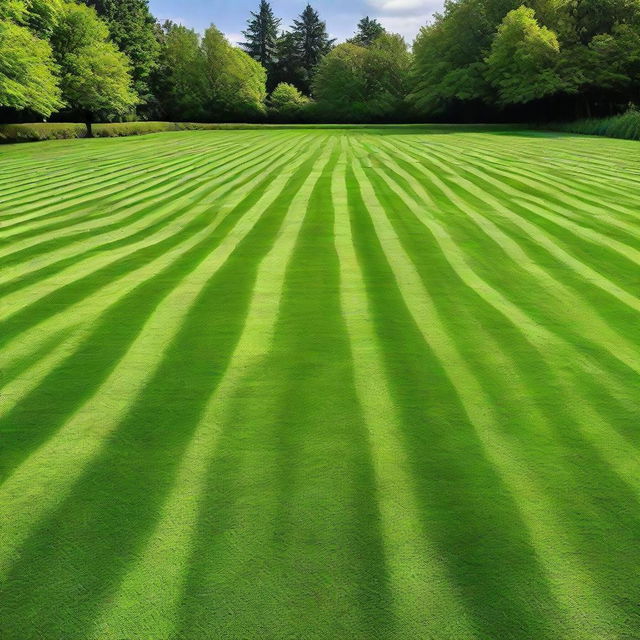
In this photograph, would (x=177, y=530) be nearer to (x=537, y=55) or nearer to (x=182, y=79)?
(x=537, y=55)

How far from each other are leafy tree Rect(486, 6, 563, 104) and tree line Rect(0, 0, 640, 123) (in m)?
0.07

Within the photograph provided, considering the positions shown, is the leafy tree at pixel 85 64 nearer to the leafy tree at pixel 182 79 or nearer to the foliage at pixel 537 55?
the leafy tree at pixel 182 79

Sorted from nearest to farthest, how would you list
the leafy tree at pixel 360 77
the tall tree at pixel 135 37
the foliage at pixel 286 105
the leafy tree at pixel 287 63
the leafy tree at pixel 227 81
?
1. the tall tree at pixel 135 37
2. the leafy tree at pixel 227 81
3. the foliage at pixel 286 105
4. the leafy tree at pixel 360 77
5. the leafy tree at pixel 287 63

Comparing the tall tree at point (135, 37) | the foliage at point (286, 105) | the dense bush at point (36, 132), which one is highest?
the tall tree at point (135, 37)

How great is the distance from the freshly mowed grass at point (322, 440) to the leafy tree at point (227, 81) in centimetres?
4575

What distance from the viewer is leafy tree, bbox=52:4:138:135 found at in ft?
99.0

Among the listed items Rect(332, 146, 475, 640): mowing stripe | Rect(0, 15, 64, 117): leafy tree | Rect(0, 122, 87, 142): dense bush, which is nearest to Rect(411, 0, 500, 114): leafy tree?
Rect(0, 122, 87, 142): dense bush

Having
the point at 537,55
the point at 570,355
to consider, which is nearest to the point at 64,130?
the point at 537,55

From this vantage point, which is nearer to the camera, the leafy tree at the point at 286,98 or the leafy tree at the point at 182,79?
the leafy tree at the point at 182,79

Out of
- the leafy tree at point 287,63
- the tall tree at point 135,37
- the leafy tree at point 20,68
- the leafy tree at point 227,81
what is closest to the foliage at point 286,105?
the leafy tree at point 227,81

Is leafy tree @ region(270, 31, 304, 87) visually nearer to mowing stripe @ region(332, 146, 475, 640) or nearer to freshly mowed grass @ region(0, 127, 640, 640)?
freshly mowed grass @ region(0, 127, 640, 640)

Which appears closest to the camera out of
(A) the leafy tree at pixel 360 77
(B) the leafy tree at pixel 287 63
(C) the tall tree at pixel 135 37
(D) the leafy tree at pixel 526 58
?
(D) the leafy tree at pixel 526 58

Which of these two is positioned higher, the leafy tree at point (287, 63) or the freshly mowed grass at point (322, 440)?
the leafy tree at point (287, 63)

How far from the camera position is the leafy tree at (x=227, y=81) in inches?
1866
